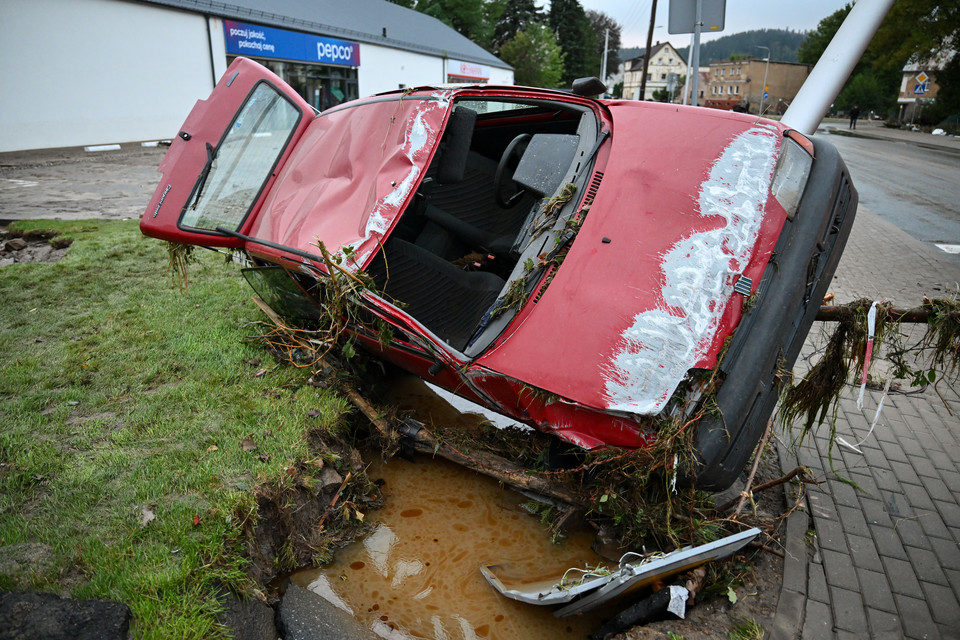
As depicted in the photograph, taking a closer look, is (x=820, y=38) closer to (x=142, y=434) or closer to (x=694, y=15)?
(x=694, y=15)

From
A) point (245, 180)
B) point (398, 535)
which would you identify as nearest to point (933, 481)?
point (398, 535)

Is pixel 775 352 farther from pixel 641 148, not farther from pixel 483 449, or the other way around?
pixel 483 449

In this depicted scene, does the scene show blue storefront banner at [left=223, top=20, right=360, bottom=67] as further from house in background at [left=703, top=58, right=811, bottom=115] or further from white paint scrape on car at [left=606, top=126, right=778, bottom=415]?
house in background at [left=703, top=58, right=811, bottom=115]

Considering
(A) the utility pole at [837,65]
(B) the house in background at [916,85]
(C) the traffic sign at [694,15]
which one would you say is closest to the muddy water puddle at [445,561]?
(A) the utility pole at [837,65]

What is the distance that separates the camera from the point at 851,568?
2.85 m

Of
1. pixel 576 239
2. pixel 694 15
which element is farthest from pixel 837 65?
pixel 576 239

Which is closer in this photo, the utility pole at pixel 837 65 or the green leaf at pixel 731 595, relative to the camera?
the green leaf at pixel 731 595

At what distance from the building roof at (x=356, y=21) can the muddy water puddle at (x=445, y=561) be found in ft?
62.4

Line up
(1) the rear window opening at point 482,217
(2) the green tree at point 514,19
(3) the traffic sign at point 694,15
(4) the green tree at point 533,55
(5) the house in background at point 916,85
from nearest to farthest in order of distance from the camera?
(1) the rear window opening at point 482,217 < (3) the traffic sign at point 694,15 < (5) the house in background at point 916,85 < (4) the green tree at point 533,55 < (2) the green tree at point 514,19

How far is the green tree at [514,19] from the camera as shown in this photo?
189ft

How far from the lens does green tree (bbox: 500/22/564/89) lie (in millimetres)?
46281

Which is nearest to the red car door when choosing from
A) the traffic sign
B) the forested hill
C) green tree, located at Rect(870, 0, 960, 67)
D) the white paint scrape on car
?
the white paint scrape on car

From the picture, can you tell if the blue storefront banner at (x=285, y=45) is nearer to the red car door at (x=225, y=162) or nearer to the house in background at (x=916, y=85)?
the red car door at (x=225, y=162)

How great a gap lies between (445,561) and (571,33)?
63897 millimetres
